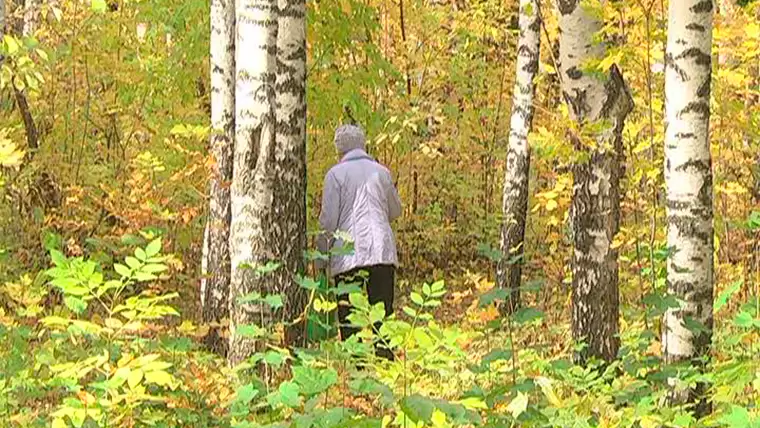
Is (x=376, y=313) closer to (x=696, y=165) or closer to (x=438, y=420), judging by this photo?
(x=438, y=420)

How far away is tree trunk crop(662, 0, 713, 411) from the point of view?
4844 millimetres

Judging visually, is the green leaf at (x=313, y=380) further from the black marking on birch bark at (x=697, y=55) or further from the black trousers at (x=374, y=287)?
the black trousers at (x=374, y=287)

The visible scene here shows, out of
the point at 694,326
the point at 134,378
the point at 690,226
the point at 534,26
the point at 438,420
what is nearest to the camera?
the point at 438,420

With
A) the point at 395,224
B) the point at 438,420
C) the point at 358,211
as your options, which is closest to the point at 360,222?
the point at 358,211

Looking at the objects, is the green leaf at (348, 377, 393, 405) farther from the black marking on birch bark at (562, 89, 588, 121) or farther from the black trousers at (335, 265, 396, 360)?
the black trousers at (335, 265, 396, 360)

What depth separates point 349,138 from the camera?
23.0 feet

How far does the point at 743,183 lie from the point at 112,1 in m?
9.16

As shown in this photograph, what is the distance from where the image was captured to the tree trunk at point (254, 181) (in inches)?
216

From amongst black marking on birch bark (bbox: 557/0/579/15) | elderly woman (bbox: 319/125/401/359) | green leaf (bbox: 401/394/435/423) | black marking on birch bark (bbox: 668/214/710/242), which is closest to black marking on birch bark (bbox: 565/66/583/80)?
black marking on birch bark (bbox: 557/0/579/15)

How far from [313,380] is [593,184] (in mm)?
2957

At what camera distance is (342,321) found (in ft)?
22.3

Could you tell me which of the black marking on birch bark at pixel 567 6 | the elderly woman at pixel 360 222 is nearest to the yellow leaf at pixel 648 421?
the black marking on birch bark at pixel 567 6

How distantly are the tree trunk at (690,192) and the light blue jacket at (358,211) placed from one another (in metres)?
2.44

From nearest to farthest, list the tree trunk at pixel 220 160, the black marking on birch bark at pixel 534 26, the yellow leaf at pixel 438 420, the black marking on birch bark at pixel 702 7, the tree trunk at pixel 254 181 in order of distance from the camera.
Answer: the yellow leaf at pixel 438 420, the black marking on birch bark at pixel 702 7, the tree trunk at pixel 254 181, the tree trunk at pixel 220 160, the black marking on birch bark at pixel 534 26
